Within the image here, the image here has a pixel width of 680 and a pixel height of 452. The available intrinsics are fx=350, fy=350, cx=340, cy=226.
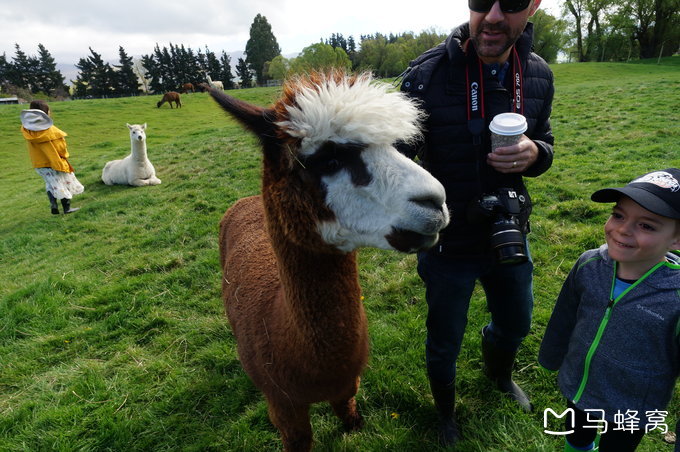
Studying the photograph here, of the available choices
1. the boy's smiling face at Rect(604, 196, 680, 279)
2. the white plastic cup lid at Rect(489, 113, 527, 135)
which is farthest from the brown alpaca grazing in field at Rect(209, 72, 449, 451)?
the boy's smiling face at Rect(604, 196, 680, 279)

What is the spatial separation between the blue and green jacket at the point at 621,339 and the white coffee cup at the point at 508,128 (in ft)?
2.50

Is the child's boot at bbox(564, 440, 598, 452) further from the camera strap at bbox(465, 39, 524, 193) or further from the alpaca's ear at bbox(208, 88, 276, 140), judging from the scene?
the alpaca's ear at bbox(208, 88, 276, 140)

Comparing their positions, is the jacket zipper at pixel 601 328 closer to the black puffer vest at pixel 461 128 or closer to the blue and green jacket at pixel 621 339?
the blue and green jacket at pixel 621 339

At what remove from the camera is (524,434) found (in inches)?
88.7

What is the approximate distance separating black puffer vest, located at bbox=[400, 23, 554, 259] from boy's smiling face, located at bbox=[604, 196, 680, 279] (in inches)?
16.0

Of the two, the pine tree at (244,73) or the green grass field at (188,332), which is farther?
the pine tree at (244,73)

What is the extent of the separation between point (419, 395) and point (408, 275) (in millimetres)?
1553

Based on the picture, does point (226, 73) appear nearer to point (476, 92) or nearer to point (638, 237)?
point (476, 92)

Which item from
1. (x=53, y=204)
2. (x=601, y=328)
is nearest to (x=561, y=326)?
(x=601, y=328)

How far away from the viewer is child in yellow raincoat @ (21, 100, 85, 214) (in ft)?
23.2

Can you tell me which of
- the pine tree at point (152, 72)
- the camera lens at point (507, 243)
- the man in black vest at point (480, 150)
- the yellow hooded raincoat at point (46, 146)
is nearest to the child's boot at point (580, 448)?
the man in black vest at point (480, 150)

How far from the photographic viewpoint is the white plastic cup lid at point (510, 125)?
1.47m

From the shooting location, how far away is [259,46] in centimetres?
5919

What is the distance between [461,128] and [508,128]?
27cm
